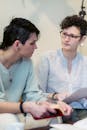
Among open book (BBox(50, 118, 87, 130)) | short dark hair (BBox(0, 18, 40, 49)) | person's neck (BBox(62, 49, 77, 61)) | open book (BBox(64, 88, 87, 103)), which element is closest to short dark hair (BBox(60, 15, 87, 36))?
person's neck (BBox(62, 49, 77, 61))

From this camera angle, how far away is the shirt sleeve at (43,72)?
6.53ft

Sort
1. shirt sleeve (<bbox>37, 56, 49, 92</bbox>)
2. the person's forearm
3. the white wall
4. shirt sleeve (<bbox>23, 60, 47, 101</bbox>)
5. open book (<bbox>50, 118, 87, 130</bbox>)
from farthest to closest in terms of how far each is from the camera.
A: 1. the white wall
2. shirt sleeve (<bbox>37, 56, 49, 92</bbox>)
3. shirt sleeve (<bbox>23, 60, 47, 101</bbox>)
4. the person's forearm
5. open book (<bbox>50, 118, 87, 130</bbox>)

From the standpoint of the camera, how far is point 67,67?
2.07 m

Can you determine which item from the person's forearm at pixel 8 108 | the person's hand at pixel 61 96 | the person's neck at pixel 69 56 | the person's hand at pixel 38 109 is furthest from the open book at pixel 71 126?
the person's neck at pixel 69 56

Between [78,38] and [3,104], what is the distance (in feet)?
3.01

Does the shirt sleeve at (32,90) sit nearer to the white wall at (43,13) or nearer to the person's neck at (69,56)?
the person's neck at (69,56)

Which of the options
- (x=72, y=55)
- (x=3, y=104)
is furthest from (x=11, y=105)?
(x=72, y=55)

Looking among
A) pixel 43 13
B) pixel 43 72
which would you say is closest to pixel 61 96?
pixel 43 72

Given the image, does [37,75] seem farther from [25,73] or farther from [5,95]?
[5,95]

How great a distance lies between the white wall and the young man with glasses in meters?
0.36

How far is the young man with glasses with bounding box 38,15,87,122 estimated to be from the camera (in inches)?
78.9

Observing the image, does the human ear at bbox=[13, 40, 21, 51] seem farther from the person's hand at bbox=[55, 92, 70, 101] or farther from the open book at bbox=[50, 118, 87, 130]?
the open book at bbox=[50, 118, 87, 130]

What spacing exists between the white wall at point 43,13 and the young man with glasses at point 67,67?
359mm

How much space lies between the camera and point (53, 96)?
1851 mm
